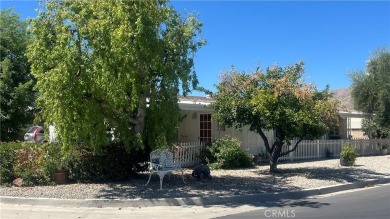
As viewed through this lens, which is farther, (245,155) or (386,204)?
(245,155)

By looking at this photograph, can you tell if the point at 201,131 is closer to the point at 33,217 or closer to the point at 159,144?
the point at 159,144

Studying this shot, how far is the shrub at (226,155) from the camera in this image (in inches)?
629

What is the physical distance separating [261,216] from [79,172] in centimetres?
549

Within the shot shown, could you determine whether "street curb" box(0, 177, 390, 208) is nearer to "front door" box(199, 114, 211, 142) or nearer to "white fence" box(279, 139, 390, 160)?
"front door" box(199, 114, 211, 142)

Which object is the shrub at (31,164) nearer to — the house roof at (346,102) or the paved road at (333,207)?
the paved road at (333,207)

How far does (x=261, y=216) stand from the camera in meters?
8.55

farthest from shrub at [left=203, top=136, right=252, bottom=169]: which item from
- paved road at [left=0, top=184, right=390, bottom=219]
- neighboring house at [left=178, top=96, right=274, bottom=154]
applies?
paved road at [left=0, top=184, right=390, bottom=219]

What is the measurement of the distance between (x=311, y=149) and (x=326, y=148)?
1.35m

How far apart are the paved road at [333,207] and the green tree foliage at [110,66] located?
3.41 metres

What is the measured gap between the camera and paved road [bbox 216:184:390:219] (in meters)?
8.56

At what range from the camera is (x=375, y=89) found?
23.5 metres

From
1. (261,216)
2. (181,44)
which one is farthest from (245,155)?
(261,216)

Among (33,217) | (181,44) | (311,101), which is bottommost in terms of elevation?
(33,217)

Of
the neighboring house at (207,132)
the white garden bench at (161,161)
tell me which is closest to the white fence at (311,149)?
the neighboring house at (207,132)
